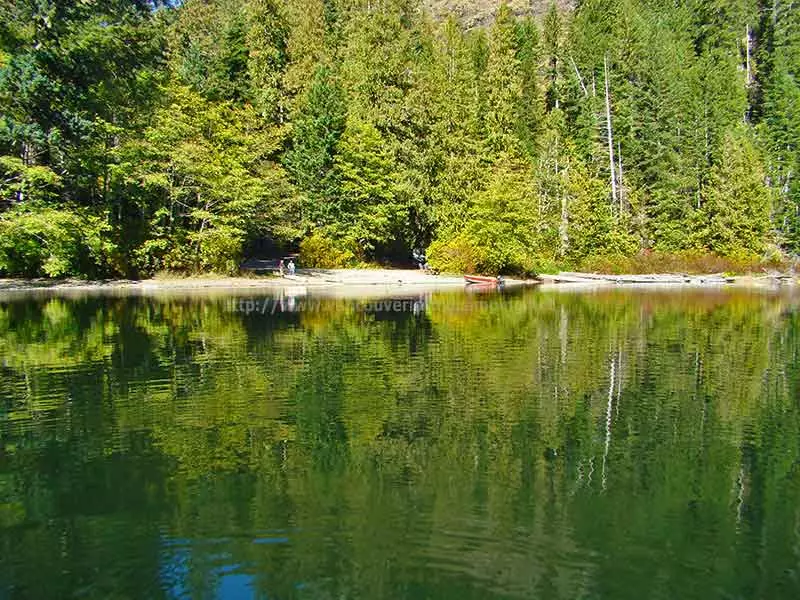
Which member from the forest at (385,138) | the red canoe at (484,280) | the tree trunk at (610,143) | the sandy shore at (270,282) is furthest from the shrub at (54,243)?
the tree trunk at (610,143)

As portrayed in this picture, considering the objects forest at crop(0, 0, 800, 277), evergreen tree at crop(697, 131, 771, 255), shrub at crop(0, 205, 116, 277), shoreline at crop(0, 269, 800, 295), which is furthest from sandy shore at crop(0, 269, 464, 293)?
evergreen tree at crop(697, 131, 771, 255)

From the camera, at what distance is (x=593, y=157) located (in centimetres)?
6512

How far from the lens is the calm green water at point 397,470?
271 inches

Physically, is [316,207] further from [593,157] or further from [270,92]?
[593,157]

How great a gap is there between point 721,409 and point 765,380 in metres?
3.52

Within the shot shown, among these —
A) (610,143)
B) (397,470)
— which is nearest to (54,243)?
(397,470)

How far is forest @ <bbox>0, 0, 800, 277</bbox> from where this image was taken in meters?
38.2

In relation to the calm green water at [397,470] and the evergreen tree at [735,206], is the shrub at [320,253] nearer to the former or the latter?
the calm green water at [397,470]

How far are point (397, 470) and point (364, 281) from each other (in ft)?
126

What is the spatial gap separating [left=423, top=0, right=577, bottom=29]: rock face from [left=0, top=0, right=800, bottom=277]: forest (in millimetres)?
51292

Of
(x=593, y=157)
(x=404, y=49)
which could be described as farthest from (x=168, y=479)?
(x=593, y=157)

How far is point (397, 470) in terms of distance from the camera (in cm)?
973

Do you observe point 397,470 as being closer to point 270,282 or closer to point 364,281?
point 270,282

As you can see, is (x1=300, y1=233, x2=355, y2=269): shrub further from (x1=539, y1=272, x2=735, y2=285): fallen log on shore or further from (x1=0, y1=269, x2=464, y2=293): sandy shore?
(x1=539, y1=272, x2=735, y2=285): fallen log on shore
